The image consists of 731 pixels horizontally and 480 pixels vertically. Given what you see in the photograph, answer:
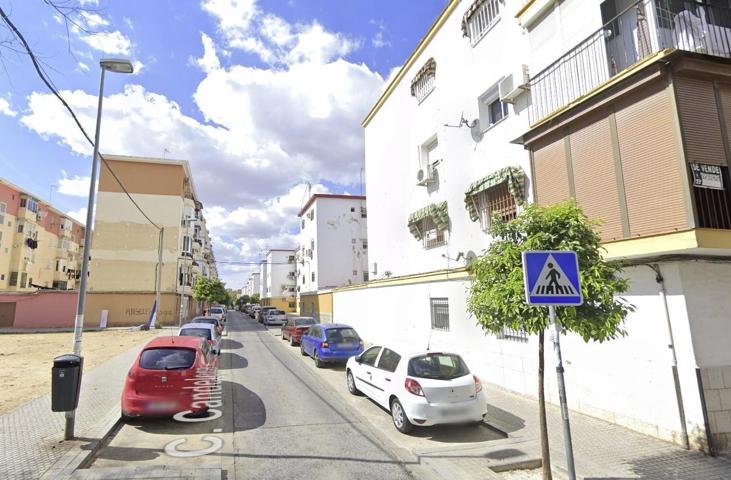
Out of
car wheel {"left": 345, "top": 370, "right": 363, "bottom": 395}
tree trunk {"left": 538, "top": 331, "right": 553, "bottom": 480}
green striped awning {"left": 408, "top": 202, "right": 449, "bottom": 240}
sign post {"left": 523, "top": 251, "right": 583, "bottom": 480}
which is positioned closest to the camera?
sign post {"left": 523, "top": 251, "right": 583, "bottom": 480}

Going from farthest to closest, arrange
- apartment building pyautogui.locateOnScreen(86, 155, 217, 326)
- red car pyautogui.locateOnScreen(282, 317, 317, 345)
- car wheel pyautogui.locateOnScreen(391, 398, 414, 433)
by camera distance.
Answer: apartment building pyautogui.locateOnScreen(86, 155, 217, 326) → red car pyautogui.locateOnScreen(282, 317, 317, 345) → car wheel pyautogui.locateOnScreen(391, 398, 414, 433)

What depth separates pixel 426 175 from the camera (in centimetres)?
1576

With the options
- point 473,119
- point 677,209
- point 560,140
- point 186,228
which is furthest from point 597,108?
point 186,228

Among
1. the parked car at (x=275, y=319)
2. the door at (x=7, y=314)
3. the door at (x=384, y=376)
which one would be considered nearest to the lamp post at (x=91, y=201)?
the door at (x=384, y=376)

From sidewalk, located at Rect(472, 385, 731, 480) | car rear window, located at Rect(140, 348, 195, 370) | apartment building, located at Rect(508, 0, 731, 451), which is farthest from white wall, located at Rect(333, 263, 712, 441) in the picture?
car rear window, located at Rect(140, 348, 195, 370)

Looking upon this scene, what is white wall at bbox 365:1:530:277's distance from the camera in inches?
452

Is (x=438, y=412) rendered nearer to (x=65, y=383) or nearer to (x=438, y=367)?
(x=438, y=367)

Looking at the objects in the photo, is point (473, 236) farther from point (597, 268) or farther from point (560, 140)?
point (597, 268)

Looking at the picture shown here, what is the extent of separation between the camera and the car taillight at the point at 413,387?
22.9ft

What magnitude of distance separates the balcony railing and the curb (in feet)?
34.4

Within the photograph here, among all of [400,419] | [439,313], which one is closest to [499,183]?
[439,313]

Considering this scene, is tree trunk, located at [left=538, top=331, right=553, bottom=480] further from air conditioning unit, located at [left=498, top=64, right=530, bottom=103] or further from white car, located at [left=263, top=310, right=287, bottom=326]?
white car, located at [left=263, top=310, right=287, bottom=326]

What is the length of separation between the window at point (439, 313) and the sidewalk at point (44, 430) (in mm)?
9233

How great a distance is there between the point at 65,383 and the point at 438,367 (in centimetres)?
611
